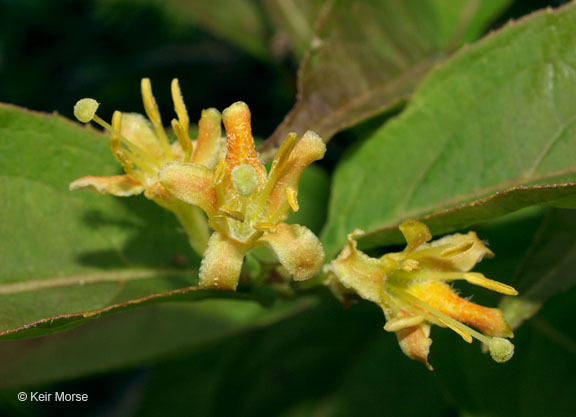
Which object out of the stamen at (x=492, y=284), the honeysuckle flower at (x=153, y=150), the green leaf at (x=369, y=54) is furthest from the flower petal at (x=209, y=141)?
the stamen at (x=492, y=284)

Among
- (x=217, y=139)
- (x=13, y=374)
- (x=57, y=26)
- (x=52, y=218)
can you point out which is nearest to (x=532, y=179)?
(x=217, y=139)

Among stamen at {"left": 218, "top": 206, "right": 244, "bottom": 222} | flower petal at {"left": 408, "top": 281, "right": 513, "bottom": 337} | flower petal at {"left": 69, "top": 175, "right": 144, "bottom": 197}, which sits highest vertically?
flower petal at {"left": 69, "top": 175, "right": 144, "bottom": 197}

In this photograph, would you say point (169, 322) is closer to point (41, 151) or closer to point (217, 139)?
point (41, 151)

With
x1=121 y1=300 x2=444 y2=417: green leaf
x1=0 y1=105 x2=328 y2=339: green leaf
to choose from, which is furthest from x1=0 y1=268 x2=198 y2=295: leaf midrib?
x1=121 y1=300 x2=444 y2=417: green leaf

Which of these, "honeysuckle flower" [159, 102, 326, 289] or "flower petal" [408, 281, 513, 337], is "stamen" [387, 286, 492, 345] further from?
"honeysuckle flower" [159, 102, 326, 289]

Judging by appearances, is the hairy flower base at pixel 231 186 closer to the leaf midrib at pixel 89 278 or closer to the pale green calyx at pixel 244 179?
the pale green calyx at pixel 244 179
